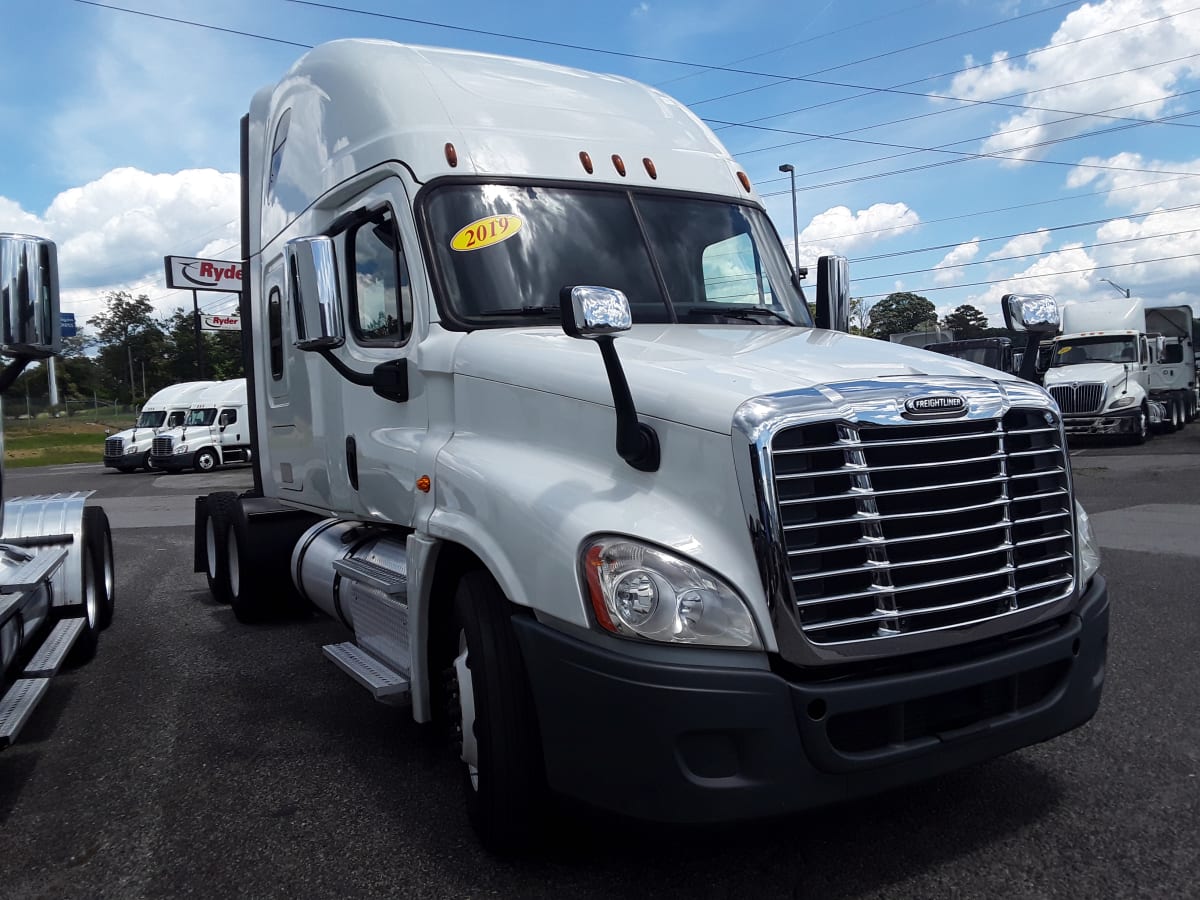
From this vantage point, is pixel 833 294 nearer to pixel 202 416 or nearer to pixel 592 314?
pixel 592 314

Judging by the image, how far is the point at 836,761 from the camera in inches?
111

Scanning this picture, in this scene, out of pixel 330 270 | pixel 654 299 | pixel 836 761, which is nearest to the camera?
pixel 836 761

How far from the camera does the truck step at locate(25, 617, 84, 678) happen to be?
4676 millimetres

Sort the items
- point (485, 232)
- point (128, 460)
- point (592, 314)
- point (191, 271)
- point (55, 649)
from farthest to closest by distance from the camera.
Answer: point (128, 460)
point (191, 271)
point (55, 649)
point (485, 232)
point (592, 314)

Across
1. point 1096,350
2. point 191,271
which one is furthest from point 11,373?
point 191,271

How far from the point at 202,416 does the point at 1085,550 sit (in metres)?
31.9

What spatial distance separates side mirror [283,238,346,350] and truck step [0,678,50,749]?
191cm

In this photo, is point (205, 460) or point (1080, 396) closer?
point (1080, 396)

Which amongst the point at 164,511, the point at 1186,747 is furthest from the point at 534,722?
the point at 164,511

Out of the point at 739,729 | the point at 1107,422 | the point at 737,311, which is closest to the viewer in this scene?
the point at 739,729

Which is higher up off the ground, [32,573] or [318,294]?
[318,294]

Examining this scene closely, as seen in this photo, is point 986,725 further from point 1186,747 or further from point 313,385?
point 313,385

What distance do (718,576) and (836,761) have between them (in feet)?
2.04

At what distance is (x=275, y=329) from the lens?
6395 mm
